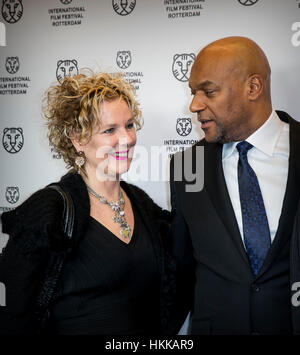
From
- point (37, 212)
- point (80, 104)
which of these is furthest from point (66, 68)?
point (37, 212)

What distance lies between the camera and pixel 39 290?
149cm

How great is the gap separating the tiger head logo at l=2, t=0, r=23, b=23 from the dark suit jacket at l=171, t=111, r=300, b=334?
1.45 m

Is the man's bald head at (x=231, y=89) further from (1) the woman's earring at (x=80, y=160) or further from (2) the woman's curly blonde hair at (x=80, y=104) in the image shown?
(1) the woman's earring at (x=80, y=160)

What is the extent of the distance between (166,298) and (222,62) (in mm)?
916

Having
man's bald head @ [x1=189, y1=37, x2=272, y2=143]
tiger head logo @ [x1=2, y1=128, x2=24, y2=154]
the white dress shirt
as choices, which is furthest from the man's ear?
tiger head logo @ [x1=2, y1=128, x2=24, y2=154]

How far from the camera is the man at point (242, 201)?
1.50 metres

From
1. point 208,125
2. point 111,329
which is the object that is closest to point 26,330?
point 111,329

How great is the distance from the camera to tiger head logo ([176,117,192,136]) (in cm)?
231

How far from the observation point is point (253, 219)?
1.53 meters

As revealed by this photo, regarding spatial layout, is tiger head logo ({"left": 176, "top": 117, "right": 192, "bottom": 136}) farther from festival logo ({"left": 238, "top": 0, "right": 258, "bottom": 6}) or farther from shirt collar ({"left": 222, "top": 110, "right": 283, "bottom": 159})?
shirt collar ({"left": 222, "top": 110, "right": 283, "bottom": 159})

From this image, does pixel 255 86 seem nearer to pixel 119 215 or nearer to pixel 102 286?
pixel 119 215

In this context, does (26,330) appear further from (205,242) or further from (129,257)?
(205,242)

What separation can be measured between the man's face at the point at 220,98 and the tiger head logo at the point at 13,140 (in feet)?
4.29

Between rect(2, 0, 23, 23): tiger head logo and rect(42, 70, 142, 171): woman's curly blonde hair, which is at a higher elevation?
rect(2, 0, 23, 23): tiger head logo
